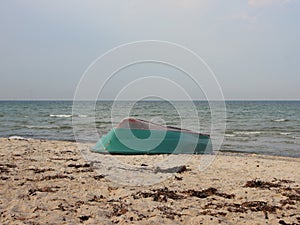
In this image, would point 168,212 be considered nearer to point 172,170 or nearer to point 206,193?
point 206,193

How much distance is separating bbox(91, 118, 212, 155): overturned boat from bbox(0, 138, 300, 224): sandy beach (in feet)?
10.1

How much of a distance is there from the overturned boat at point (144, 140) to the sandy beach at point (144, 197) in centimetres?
306

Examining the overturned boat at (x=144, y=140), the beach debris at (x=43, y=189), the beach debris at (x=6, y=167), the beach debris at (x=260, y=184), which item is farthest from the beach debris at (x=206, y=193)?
the overturned boat at (x=144, y=140)

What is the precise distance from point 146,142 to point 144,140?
0.34 ft

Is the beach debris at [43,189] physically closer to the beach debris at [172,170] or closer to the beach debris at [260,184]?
the beach debris at [172,170]

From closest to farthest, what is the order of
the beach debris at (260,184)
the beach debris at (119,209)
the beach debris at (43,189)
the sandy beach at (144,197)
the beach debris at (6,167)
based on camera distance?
1. the sandy beach at (144,197)
2. the beach debris at (119,209)
3. the beach debris at (43,189)
4. the beach debris at (260,184)
5. the beach debris at (6,167)

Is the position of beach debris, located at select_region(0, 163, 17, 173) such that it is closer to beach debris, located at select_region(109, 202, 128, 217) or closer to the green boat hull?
beach debris, located at select_region(109, 202, 128, 217)

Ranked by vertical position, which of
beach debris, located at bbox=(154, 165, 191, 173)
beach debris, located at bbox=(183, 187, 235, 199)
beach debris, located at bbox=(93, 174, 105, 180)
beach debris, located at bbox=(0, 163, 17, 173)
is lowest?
beach debris, located at bbox=(0, 163, 17, 173)

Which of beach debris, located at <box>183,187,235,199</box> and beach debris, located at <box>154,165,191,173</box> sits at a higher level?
beach debris, located at <box>154,165,191,173</box>

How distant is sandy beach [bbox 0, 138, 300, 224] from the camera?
4.44 metres

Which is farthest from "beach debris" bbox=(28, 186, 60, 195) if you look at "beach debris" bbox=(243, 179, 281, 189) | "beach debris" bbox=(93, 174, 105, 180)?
"beach debris" bbox=(243, 179, 281, 189)

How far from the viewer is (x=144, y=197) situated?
545cm

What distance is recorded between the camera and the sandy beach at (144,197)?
14.6 feet

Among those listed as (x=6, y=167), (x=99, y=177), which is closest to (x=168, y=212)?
(x=99, y=177)
